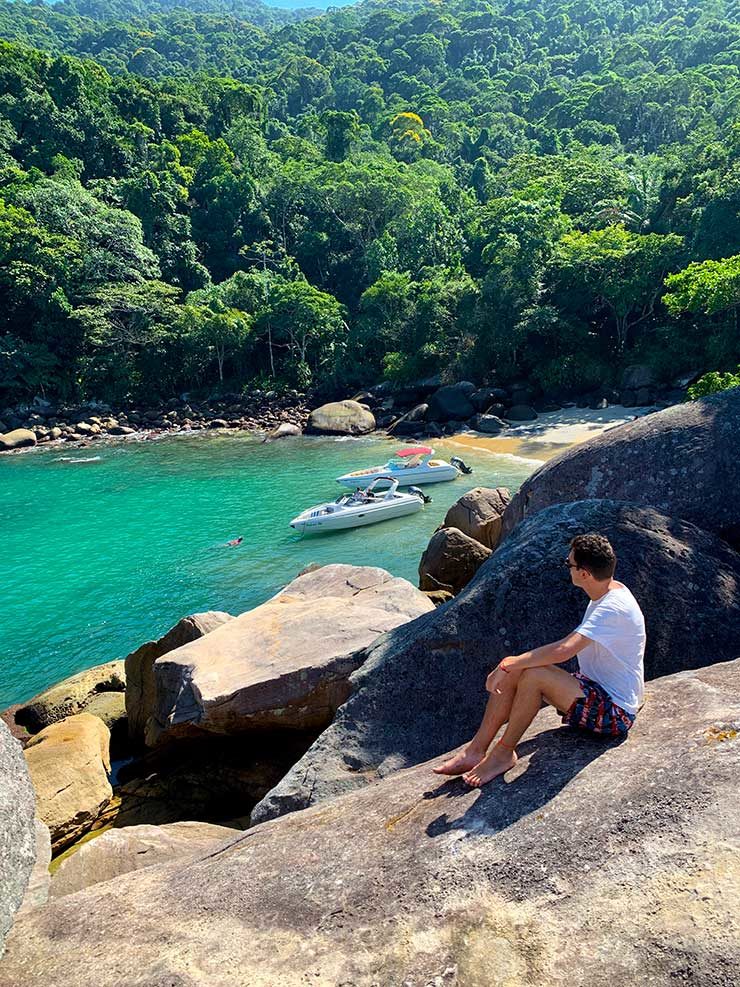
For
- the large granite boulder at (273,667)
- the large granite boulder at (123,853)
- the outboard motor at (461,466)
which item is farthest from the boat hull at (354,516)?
the large granite boulder at (123,853)

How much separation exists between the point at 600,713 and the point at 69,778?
310 inches

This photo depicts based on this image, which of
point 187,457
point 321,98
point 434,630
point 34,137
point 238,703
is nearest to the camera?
point 434,630

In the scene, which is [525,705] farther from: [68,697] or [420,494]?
[420,494]

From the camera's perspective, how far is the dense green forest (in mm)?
41938

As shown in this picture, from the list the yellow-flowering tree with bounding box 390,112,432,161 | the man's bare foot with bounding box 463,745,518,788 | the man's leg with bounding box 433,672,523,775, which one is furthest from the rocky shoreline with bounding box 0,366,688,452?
the yellow-flowering tree with bounding box 390,112,432,161

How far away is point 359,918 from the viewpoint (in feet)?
12.2

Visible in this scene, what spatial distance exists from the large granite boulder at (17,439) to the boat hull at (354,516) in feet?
86.7

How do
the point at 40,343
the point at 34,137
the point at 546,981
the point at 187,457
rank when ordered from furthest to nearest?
1. the point at 34,137
2. the point at 40,343
3. the point at 187,457
4. the point at 546,981

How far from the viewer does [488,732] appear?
15.5 ft

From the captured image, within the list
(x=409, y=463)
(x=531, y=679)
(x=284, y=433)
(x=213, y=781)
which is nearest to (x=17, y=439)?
(x=284, y=433)

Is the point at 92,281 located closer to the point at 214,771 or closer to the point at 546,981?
the point at 214,771

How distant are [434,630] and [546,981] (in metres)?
3.53

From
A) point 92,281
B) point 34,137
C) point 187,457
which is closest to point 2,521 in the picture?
point 187,457

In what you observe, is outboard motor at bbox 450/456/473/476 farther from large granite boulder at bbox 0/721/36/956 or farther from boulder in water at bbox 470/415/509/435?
large granite boulder at bbox 0/721/36/956
